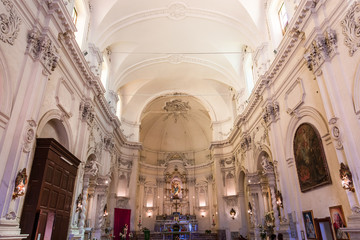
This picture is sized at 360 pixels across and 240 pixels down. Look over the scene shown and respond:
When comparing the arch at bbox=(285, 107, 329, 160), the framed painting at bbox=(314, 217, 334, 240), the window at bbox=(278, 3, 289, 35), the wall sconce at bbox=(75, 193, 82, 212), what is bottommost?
the framed painting at bbox=(314, 217, 334, 240)

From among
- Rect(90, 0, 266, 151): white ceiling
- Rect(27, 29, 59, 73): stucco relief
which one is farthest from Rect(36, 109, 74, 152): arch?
Rect(90, 0, 266, 151): white ceiling

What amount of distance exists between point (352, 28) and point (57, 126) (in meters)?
10.1

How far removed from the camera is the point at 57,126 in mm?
10328

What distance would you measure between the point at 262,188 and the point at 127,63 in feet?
37.6

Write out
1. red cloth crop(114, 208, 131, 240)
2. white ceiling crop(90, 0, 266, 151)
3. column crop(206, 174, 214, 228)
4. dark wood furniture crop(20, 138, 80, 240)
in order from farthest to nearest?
column crop(206, 174, 214, 228) → red cloth crop(114, 208, 131, 240) → white ceiling crop(90, 0, 266, 151) → dark wood furniture crop(20, 138, 80, 240)

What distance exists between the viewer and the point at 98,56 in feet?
45.3

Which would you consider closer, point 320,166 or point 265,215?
point 320,166

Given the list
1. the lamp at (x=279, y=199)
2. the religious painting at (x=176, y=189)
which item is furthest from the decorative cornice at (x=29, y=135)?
the religious painting at (x=176, y=189)

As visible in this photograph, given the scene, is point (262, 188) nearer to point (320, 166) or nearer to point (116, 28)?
point (320, 166)

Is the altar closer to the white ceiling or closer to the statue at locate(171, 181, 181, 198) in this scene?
the statue at locate(171, 181, 181, 198)

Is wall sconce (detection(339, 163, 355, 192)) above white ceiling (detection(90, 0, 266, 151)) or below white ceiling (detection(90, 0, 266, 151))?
below

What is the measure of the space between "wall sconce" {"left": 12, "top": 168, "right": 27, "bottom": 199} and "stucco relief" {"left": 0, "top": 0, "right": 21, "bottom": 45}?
3.39 metres

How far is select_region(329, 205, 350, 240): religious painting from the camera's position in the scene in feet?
24.4

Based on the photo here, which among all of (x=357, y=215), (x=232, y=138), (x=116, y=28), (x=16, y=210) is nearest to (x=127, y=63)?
(x=116, y=28)
